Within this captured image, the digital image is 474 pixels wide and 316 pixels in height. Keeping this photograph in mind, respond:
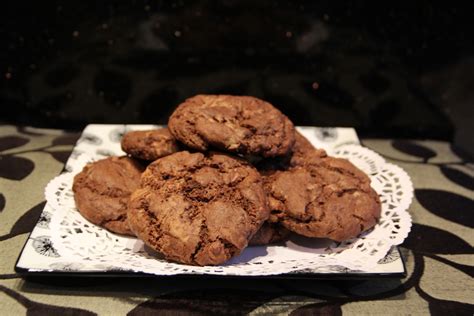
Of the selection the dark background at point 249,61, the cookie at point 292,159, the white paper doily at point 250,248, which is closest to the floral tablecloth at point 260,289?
the white paper doily at point 250,248

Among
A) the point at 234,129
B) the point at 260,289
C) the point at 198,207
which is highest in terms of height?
the point at 234,129

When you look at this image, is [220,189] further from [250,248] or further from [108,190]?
[108,190]

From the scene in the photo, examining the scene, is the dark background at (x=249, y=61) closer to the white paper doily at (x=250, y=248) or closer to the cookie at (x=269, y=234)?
the white paper doily at (x=250, y=248)

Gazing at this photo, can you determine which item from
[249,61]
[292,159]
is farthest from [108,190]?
[249,61]

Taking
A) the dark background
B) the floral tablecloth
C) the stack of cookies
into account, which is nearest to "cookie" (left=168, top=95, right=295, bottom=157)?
the stack of cookies

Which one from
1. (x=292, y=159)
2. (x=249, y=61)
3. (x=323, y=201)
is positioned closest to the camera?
(x=323, y=201)

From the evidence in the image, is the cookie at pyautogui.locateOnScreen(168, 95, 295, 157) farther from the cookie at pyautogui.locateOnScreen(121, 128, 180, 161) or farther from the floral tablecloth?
the floral tablecloth

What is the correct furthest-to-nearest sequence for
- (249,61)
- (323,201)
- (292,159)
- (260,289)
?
(249,61)
(292,159)
(323,201)
(260,289)
